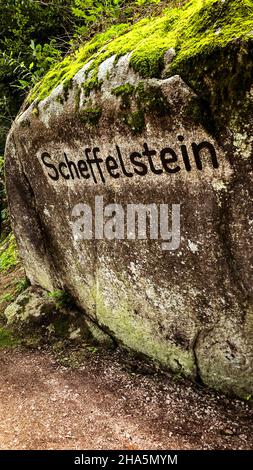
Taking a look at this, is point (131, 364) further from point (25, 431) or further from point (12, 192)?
point (12, 192)

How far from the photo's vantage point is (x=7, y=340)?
5.34 meters

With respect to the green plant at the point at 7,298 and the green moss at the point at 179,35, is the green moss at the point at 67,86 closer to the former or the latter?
the green moss at the point at 179,35

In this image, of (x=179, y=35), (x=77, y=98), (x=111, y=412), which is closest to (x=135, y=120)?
(x=179, y=35)

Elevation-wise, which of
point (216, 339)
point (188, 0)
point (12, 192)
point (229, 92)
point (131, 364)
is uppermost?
point (188, 0)

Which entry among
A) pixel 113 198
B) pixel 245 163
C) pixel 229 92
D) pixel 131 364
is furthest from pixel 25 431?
pixel 229 92

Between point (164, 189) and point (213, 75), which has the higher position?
point (213, 75)

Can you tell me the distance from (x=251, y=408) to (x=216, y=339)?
0.70 metres

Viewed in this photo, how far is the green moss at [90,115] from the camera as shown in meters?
3.84

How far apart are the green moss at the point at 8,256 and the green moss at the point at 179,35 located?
4.47 metres

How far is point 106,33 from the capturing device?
4566mm

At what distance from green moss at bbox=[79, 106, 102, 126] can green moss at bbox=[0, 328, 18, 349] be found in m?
3.25

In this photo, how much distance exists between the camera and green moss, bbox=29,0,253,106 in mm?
2713

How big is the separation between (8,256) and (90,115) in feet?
17.1

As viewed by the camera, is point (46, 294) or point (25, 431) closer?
point (25, 431)
